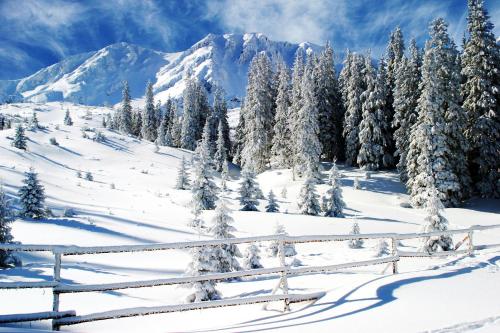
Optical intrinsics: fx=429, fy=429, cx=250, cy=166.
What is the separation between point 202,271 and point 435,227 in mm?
11933

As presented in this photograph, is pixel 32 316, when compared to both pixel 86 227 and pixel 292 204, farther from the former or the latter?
pixel 292 204

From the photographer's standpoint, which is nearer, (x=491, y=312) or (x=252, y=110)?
(x=491, y=312)

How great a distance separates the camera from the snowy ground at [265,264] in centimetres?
745

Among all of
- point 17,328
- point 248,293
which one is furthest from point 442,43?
point 17,328

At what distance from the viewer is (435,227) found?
62.5 ft

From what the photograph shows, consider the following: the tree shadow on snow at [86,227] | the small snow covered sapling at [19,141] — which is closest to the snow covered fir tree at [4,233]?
the tree shadow on snow at [86,227]

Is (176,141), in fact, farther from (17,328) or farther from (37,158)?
(17,328)

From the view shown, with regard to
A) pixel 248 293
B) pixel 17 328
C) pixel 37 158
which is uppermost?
pixel 37 158

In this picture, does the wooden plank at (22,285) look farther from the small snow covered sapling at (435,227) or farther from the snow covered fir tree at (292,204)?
the small snow covered sapling at (435,227)

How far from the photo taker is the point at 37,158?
4575cm

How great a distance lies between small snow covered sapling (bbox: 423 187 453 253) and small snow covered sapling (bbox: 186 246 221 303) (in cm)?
1119

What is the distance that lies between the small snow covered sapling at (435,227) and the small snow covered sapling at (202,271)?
36.7ft

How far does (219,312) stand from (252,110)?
61.6 metres

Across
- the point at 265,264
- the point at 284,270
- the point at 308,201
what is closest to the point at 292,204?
the point at 308,201
